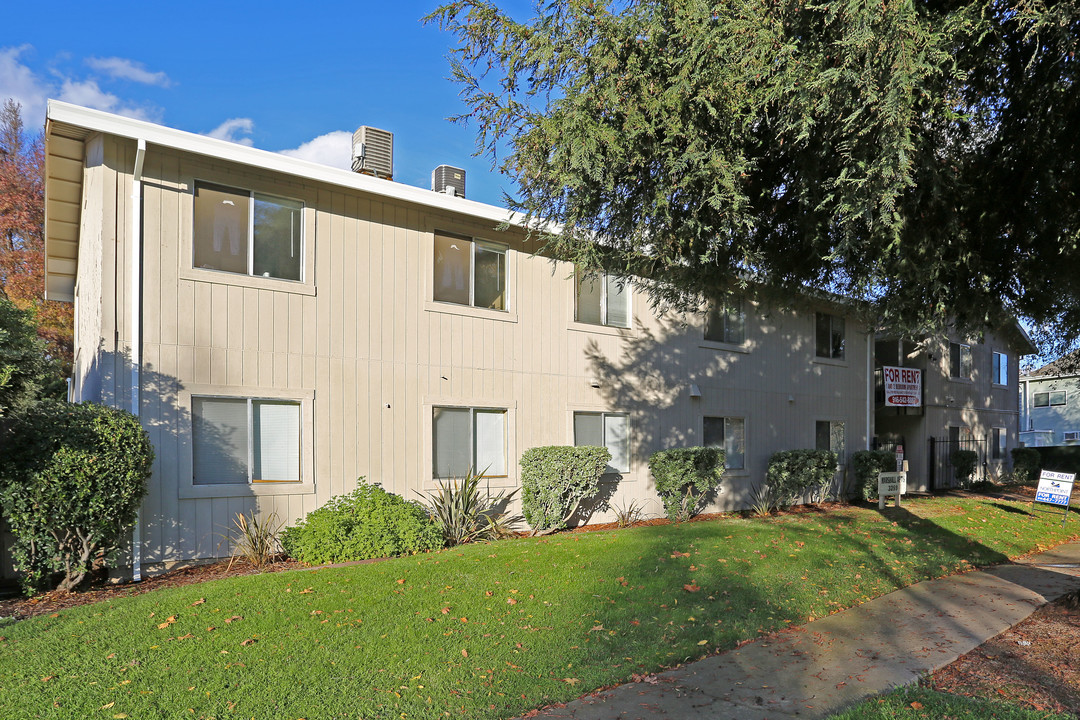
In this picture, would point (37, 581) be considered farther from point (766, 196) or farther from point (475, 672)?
point (766, 196)

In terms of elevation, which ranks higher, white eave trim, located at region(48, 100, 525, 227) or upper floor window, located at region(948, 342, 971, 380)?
white eave trim, located at region(48, 100, 525, 227)

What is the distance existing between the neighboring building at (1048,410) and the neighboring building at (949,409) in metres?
18.3

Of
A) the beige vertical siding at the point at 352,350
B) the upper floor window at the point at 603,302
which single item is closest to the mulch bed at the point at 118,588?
the beige vertical siding at the point at 352,350

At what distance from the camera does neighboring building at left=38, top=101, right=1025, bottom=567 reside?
9250 mm

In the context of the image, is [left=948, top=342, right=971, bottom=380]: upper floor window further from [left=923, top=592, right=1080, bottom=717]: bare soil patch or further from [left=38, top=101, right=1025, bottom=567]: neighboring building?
[left=923, top=592, right=1080, bottom=717]: bare soil patch

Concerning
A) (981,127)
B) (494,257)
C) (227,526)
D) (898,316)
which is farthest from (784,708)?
(494,257)

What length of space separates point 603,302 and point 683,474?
141 inches

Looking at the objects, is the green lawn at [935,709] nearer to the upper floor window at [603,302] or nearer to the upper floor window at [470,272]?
the upper floor window at [470,272]

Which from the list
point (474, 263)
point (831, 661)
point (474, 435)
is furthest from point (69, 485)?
point (831, 661)

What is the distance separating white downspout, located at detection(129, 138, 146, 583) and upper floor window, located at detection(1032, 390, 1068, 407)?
4881 cm

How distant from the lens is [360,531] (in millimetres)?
9766

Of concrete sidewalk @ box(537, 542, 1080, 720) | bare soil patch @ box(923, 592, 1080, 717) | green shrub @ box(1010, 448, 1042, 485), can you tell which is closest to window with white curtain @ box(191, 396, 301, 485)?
concrete sidewalk @ box(537, 542, 1080, 720)

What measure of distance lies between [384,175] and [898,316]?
26.2 feet

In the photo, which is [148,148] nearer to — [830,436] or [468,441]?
[468,441]
